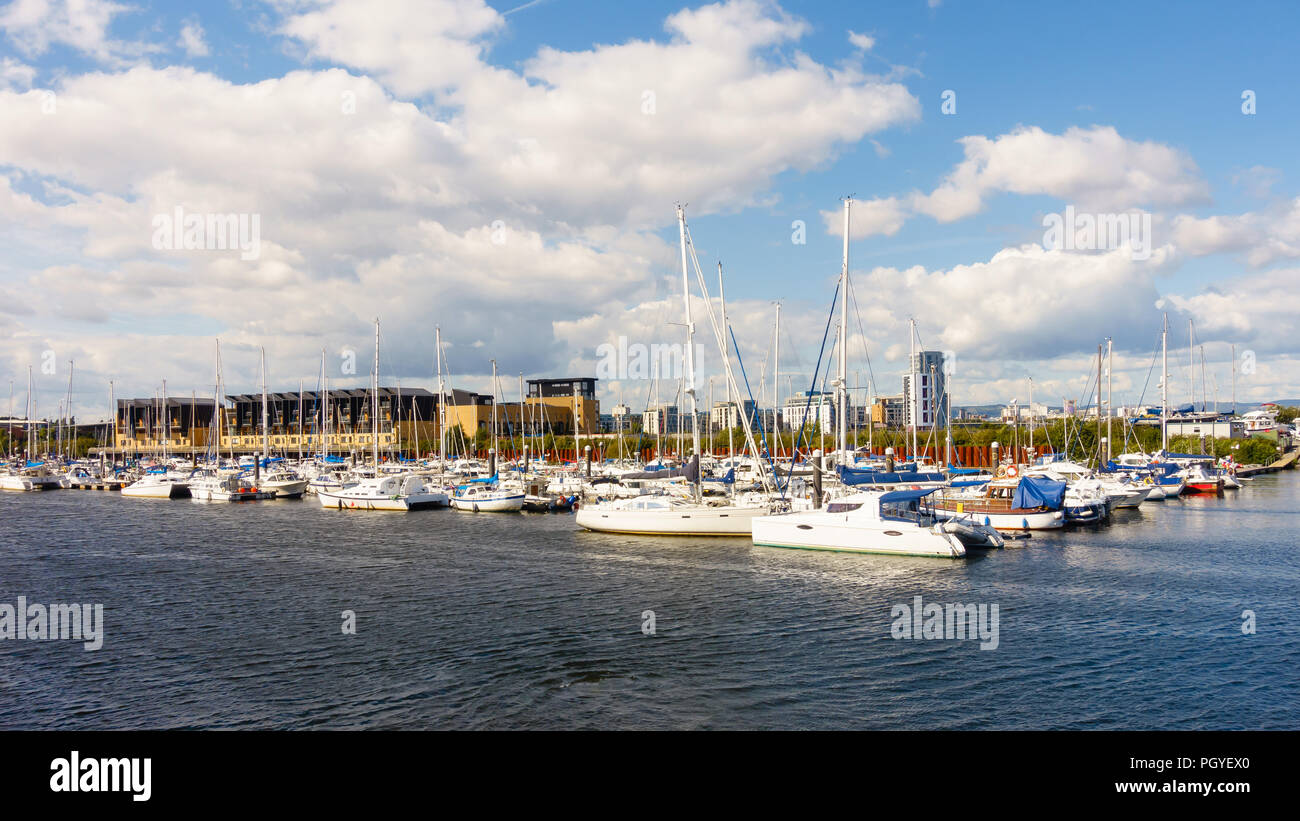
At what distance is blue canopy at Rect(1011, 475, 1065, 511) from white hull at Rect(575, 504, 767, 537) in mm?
17961

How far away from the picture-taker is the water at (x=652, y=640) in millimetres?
19297

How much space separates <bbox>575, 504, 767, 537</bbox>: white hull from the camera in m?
49.6

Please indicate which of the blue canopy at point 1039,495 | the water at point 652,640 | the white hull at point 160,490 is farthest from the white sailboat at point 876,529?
the white hull at point 160,490

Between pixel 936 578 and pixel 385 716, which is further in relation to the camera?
pixel 936 578

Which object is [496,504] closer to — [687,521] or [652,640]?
[687,521]

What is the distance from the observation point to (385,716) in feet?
61.9

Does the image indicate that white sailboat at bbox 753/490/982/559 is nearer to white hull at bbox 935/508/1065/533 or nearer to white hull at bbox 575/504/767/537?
white hull at bbox 575/504/767/537

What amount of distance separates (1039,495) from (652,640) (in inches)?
1487

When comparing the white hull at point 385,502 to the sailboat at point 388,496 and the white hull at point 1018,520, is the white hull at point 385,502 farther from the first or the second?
the white hull at point 1018,520

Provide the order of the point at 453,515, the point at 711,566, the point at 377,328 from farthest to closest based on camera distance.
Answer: the point at 377,328, the point at 453,515, the point at 711,566

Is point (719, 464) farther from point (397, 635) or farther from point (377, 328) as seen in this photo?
point (397, 635)

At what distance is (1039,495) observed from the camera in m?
53.8
